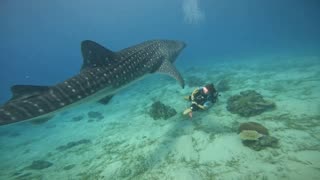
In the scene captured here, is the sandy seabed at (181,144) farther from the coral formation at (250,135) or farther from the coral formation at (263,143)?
the coral formation at (250,135)

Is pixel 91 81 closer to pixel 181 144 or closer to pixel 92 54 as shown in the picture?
pixel 92 54

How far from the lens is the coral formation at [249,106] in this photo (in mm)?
11329

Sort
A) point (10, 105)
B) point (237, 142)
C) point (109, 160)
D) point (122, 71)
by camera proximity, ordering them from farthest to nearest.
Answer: point (109, 160), point (237, 142), point (122, 71), point (10, 105)

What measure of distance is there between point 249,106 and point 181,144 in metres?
4.18

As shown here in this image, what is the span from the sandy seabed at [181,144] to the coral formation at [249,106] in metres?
0.32

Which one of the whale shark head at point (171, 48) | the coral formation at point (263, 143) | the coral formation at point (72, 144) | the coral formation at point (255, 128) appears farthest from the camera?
the coral formation at point (72, 144)

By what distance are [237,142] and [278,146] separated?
4.57 feet

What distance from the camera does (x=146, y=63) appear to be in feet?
30.9

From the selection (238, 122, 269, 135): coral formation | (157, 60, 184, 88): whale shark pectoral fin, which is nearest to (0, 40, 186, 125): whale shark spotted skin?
(157, 60, 184, 88): whale shark pectoral fin

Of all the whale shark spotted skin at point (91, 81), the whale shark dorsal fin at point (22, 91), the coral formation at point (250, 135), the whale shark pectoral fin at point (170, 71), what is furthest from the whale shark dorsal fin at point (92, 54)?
the coral formation at point (250, 135)

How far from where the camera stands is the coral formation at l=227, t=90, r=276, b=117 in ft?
37.2

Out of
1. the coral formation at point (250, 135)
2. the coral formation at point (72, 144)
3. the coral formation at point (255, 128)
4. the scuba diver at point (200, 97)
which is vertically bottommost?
the coral formation at point (72, 144)

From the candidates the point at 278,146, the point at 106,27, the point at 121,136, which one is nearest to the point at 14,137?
the point at 121,136

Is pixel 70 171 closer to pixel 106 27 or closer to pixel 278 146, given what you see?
pixel 278 146
